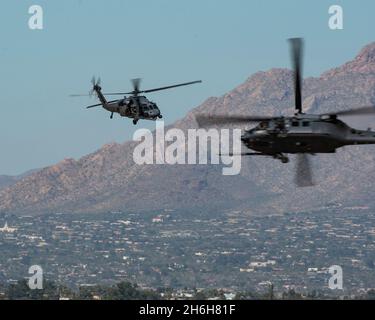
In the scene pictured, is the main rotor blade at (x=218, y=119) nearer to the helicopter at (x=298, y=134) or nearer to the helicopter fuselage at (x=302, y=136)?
the helicopter at (x=298, y=134)

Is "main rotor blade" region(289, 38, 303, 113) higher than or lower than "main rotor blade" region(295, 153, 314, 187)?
higher

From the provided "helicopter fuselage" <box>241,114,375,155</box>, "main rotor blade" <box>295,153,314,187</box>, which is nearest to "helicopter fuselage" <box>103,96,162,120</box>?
"helicopter fuselage" <box>241,114,375,155</box>

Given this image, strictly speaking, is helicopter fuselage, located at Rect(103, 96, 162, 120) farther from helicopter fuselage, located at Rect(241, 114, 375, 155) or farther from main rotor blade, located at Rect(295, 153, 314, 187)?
main rotor blade, located at Rect(295, 153, 314, 187)

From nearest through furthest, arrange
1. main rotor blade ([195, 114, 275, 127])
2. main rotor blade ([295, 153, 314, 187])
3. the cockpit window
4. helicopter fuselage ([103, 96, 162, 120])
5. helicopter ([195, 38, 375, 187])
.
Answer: main rotor blade ([295, 153, 314, 187]), main rotor blade ([195, 114, 275, 127]), helicopter ([195, 38, 375, 187]), the cockpit window, helicopter fuselage ([103, 96, 162, 120])

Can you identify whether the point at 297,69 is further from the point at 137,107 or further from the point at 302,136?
the point at 137,107
